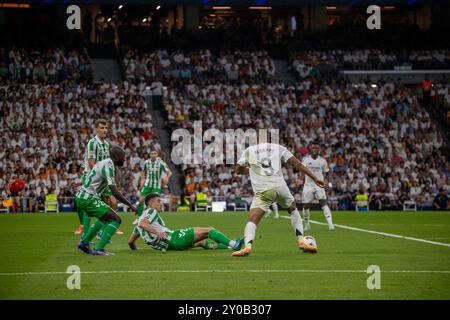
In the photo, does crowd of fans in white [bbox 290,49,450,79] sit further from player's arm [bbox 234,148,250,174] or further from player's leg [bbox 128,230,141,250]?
player's arm [bbox 234,148,250,174]

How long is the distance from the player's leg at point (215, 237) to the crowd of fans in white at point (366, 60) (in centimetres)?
3725

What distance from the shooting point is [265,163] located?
1648 cm

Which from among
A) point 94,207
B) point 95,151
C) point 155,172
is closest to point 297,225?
point 94,207

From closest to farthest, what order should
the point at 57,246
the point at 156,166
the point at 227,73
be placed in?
the point at 57,246
the point at 156,166
the point at 227,73

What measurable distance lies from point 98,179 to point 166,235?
68.1 inches

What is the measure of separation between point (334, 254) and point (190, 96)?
32.6m

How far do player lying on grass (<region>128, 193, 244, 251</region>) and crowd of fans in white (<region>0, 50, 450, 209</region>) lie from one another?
950 inches

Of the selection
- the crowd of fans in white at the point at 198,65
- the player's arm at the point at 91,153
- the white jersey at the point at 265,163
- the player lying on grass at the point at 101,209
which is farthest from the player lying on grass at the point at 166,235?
the crowd of fans in white at the point at 198,65

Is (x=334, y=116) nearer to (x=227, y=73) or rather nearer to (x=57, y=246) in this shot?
(x=227, y=73)

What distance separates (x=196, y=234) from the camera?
1712cm

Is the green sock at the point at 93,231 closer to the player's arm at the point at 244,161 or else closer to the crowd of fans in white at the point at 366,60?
the player's arm at the point at 244,161

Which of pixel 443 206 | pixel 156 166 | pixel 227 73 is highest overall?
pixel 227 73

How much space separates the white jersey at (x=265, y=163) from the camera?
1645 centimetres

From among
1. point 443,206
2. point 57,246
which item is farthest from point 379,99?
point 57,246
